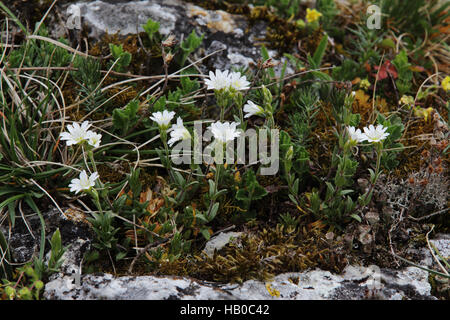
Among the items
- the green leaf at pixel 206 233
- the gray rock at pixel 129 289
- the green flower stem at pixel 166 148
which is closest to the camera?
the gray rock at pixel 129 289

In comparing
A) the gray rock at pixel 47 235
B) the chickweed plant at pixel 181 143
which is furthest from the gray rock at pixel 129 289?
the gray rock at pixel 47 235

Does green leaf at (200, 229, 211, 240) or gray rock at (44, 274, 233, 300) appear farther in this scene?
green leaf at (200, 229, 211, 240)

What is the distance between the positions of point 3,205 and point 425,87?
323cm

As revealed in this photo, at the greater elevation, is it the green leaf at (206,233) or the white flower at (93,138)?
the white flower at (93,138)

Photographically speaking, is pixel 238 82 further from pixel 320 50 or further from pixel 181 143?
pixel 320 50

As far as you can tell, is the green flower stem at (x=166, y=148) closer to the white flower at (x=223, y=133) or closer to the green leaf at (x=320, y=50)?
the white flower at (x=223, y=133)

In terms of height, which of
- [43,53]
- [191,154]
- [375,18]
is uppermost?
[375,18]

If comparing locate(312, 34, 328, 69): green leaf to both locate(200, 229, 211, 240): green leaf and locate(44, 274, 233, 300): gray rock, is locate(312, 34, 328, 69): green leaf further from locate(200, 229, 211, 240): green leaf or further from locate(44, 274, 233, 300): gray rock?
locate(44, 274, 233, 300): gray rock

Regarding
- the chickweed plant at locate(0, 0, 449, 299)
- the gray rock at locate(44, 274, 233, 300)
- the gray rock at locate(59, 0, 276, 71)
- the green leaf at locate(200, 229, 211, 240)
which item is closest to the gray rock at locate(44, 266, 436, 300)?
the gray rock at locate(44, 274, 233, 300)

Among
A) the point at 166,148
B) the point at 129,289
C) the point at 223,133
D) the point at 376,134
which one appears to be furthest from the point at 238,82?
the point at 129,289

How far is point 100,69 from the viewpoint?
334 cm
